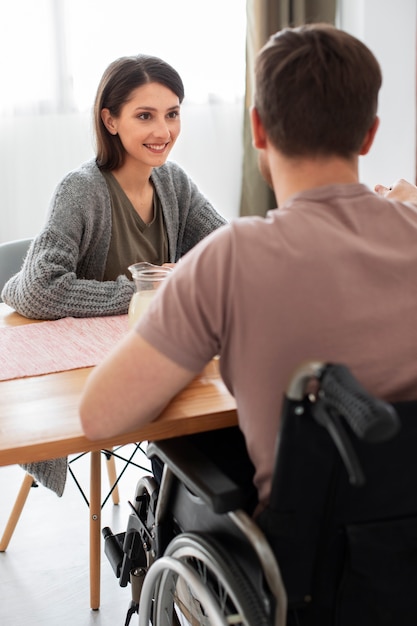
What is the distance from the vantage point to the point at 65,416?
45.3 inches

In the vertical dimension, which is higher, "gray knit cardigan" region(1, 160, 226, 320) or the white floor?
"gray knit cardigan" region(1, 160, 226, 320)

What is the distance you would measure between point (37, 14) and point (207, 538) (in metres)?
2.82

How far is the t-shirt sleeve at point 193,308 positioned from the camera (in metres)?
0.93

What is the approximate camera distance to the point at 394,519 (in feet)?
3.23

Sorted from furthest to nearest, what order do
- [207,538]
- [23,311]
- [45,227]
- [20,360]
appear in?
[45,227] < [23,311] < [20,360] < [207,538]

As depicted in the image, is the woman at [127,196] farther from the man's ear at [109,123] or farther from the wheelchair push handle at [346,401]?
the wheelchair push handle at [346,401]

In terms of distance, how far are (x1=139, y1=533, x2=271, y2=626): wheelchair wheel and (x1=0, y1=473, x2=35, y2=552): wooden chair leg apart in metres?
0.73

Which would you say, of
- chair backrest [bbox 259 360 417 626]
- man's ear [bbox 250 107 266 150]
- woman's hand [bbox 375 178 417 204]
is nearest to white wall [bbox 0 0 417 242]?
woman's hand [bbox 375 178 417 204]

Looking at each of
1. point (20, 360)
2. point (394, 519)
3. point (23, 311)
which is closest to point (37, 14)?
point (23, 311)

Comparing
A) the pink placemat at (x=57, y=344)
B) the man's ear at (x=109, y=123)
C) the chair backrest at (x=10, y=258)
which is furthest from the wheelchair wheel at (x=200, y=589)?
the man's ear at (x=109, y=123)

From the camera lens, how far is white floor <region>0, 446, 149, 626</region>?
6.19ft

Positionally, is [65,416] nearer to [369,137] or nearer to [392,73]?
[369,137]

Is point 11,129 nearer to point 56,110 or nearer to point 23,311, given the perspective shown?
point 56,110

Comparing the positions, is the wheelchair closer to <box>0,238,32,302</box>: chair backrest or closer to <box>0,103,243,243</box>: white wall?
<box>0,238,32,302</box>: chair backrest
